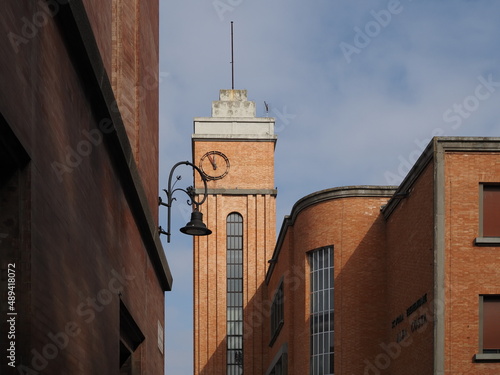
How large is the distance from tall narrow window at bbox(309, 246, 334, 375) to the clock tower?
23.5m

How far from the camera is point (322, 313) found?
36062mm

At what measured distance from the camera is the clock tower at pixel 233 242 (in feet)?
200

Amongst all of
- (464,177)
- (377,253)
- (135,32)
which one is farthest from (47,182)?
(377,253)

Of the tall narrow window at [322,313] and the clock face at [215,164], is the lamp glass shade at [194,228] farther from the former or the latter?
the clock face at [215,164]

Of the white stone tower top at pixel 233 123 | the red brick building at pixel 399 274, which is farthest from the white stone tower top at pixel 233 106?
the red brick building at pixel 399 274

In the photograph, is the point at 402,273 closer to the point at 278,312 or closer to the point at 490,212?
the point at 490,212

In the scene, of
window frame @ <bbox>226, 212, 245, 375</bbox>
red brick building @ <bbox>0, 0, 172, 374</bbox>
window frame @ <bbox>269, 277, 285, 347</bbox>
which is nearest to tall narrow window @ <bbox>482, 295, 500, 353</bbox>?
red brick building @ <bbox>0, 0, 172, 374</bbox>

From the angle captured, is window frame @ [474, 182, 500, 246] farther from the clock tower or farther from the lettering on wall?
the clock tower

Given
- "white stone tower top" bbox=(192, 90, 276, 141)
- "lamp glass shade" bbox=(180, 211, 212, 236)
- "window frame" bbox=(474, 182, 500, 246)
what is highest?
"white stone tower top" bbox=(192, 90, 276, 141)

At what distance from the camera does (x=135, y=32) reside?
1853cm

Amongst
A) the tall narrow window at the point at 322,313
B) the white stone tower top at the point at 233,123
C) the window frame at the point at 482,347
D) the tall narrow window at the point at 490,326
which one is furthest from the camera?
the white stone tower top at the point at 233,123

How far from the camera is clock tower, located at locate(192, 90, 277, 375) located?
60.9m

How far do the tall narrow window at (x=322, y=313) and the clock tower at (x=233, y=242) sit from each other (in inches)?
925

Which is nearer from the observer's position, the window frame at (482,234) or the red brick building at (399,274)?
the red brick building at (399,274)
